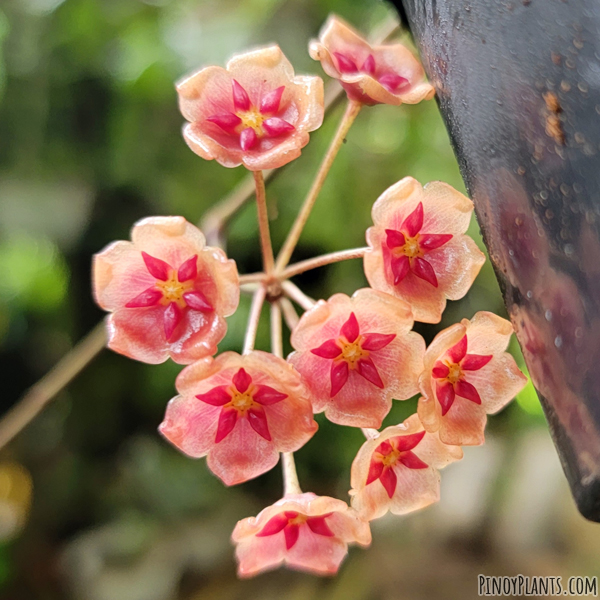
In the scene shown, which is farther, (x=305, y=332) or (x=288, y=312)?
(x=288, y=312)

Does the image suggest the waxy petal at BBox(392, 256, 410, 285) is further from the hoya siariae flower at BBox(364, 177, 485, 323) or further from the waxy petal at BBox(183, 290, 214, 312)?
the waxy petal at BBox(183, 290, 214, 312)

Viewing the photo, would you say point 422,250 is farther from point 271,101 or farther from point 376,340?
point 271,101

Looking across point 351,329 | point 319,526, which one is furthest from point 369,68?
point 319,526

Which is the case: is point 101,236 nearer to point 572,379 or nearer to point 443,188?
point 443,188

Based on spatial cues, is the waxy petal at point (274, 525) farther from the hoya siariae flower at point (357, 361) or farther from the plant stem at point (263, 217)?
the plant stem at point (263, 217)

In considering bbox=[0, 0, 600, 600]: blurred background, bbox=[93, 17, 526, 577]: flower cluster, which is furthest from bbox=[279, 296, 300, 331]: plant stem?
bbox=[0, 0, 600, 600]: blurred background

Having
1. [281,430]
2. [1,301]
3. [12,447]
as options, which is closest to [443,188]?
[281,430]
